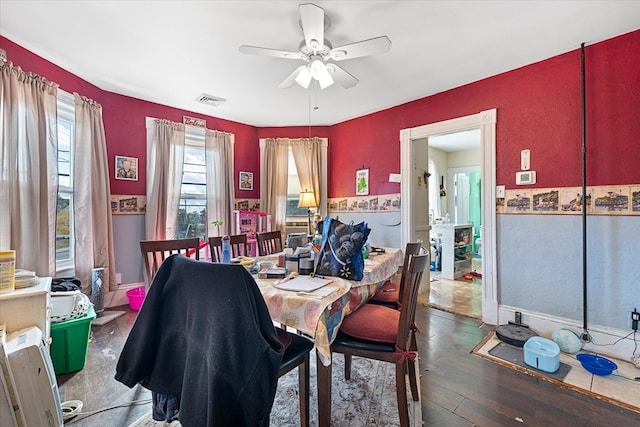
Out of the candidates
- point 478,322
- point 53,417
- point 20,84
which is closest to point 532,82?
point 478,322

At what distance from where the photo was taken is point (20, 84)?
7.34 feet

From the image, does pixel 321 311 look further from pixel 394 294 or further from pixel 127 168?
pixel 127 168

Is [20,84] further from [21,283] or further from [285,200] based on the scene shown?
[285,200]

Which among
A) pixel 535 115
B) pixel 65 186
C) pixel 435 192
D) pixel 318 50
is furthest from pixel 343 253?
pixel 435 192

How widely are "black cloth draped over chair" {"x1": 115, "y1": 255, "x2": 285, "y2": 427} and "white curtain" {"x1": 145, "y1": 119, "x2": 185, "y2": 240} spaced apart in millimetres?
2738

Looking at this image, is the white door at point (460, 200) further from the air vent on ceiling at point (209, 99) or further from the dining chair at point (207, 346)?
the dining chair at point (207, 346)

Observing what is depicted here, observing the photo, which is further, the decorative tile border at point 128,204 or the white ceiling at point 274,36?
the decorative tile border at point 128,204

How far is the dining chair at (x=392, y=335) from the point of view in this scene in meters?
1.31

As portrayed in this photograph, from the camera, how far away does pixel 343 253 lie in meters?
1.52

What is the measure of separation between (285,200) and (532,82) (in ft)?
10.9

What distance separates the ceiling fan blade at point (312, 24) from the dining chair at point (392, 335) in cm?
151

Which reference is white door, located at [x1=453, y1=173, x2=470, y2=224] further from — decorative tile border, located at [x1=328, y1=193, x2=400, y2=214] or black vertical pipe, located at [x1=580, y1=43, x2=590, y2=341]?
black vertical pipe, located at [x1=580, y1=43, x2=590, y2=341]

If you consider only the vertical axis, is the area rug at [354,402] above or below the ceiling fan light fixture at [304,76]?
below

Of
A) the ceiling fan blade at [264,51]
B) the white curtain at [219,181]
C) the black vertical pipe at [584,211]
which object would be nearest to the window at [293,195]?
the white curtain at [219,181]
